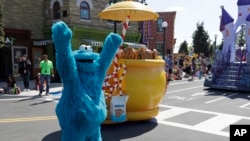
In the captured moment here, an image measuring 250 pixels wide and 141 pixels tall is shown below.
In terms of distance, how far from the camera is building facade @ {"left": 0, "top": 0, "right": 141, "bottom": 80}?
58.9 ft

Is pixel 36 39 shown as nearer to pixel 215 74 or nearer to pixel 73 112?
pixel 215 74

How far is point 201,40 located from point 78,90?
45992 millimetres

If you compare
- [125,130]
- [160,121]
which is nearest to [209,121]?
[160,121]

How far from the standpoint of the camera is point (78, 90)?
3.67m

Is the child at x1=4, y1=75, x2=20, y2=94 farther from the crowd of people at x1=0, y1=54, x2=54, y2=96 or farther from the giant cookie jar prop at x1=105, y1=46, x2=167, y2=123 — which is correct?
the giant cookie jar prop at x1=105, y1=46, x2=167, y2=123

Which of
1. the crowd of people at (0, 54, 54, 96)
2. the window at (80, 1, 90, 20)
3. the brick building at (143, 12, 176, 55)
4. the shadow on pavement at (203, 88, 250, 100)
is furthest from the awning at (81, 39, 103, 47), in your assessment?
the brick building at (143, 12, 176, 55)

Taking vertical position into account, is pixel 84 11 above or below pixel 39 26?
above

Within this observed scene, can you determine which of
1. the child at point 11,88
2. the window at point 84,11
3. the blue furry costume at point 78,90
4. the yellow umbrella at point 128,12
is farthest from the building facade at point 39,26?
the blue furry costume at point 78,90

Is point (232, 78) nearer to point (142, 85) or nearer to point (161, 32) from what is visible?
point (142, 85)

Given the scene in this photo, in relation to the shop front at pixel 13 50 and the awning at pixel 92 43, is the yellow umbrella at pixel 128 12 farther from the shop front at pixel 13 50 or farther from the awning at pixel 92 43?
the shop front at pixel 13 50

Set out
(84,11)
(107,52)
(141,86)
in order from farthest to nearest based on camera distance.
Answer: (84,11) < (141,86) < (107,52)

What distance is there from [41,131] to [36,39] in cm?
1378

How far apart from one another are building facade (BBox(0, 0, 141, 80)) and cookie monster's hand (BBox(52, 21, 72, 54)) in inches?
577

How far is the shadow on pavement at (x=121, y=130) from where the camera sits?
609cm
